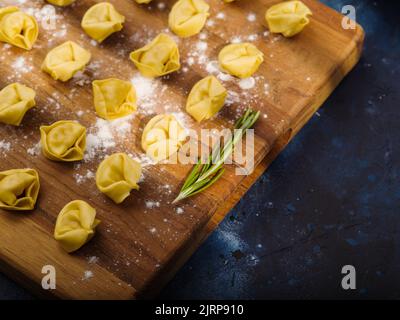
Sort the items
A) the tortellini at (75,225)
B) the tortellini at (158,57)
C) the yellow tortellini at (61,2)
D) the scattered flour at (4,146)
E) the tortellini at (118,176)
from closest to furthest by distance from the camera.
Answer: the tortellini at (75,225), the tortellini at (118,176), the scattered flour at (4,146), the tortellini at (158,57), the yellow tortellini at (61,2)

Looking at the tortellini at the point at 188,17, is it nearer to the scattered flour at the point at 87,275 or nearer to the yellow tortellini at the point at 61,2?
the yellow tortellini at the point at 61,2

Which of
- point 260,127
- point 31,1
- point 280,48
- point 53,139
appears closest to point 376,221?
point 260,127

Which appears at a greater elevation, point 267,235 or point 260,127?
point 260,127

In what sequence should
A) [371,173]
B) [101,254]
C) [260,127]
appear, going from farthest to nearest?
1. [371,173]
2. [260,127]
3. [101,254]

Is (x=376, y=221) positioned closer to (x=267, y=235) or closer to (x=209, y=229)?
(x=267, y=235)

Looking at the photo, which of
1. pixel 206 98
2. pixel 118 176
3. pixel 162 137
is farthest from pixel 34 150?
pixel 206 98

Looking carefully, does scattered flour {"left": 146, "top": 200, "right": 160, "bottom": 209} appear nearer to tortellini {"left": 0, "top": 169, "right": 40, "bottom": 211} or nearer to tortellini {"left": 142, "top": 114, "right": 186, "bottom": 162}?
tortellini {"left": 142, "top": 114, "right": 186, "bottom": 162}

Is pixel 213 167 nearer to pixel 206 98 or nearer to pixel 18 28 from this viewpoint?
pixel 206 98

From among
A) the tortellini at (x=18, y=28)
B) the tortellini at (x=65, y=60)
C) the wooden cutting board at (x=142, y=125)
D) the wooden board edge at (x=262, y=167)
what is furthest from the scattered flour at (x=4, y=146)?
the wooden board edge at (x=262, y=167)
